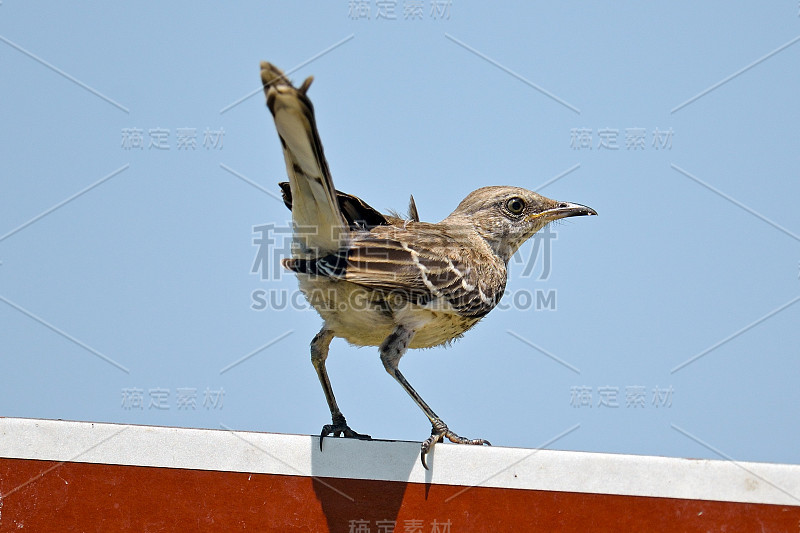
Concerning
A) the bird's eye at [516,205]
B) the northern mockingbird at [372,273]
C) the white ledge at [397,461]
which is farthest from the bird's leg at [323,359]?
the bird's eye at [516,205]

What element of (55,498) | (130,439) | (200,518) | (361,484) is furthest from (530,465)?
(55,498)

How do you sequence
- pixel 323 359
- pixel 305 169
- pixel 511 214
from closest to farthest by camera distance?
pixel 305 169 → pixel 323 359 → pixel 511 214

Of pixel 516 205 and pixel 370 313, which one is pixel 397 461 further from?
pixel 516 205

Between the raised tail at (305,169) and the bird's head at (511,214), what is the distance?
1.63 metres

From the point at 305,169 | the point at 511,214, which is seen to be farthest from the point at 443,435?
the point at 511,214

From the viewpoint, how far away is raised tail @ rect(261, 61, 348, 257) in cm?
349

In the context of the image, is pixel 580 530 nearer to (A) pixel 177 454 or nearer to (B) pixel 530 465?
(B) pixel 530 465

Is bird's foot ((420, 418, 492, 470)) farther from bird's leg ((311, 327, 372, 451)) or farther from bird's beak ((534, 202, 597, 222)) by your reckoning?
bird's beak ((534, 202, 597, 222))

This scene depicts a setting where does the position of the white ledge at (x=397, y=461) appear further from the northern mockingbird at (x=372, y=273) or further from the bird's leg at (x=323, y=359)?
the bird's leg at (x=323, y=359)

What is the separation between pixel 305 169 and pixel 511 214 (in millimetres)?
2212

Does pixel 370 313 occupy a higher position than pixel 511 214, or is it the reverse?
pixel 511 214

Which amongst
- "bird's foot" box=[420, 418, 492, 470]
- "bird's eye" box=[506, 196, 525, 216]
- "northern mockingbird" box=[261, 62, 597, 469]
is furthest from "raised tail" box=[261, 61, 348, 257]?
"bird's eye" box=[506, 196, 525, 216]

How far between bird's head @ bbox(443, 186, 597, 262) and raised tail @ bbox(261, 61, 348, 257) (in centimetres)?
163

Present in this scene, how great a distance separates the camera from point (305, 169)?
3.99m
